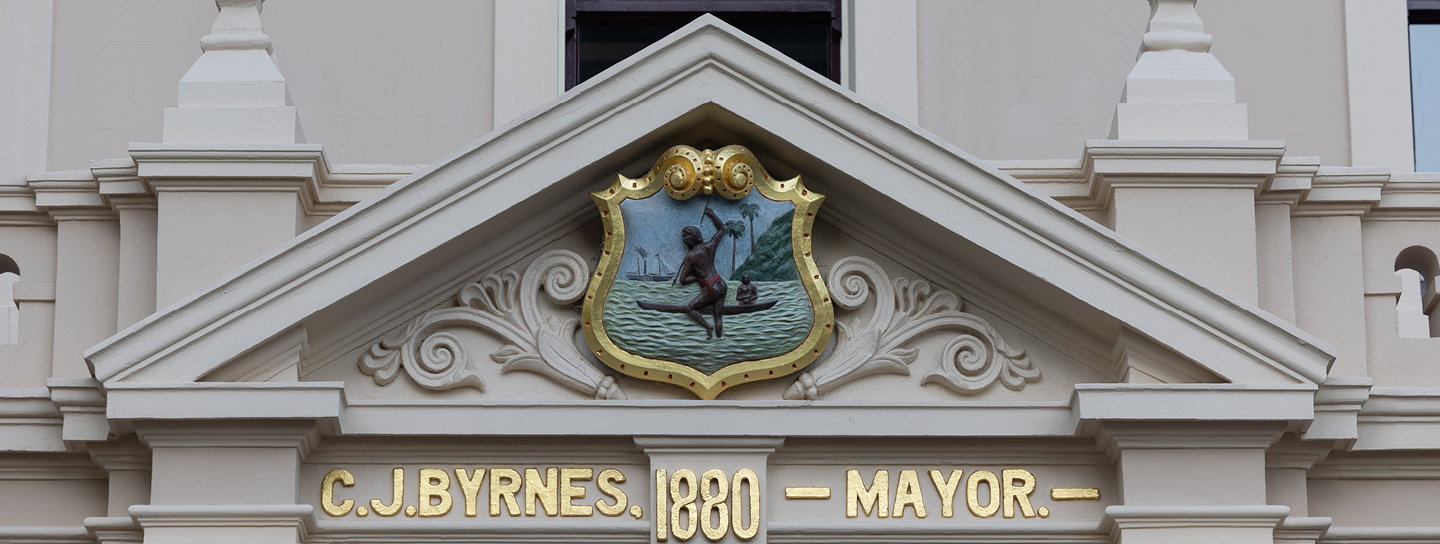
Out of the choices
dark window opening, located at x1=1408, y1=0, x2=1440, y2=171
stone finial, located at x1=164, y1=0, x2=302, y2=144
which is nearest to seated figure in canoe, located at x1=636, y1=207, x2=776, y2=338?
stone finial, located at x1=164, y1=0, x2=302, y2=144

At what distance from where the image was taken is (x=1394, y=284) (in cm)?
976

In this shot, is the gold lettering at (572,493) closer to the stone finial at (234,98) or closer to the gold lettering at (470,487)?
the gold lettering at (470,487)

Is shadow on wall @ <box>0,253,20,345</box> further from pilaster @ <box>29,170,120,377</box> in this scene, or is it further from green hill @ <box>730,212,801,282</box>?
green hill @ <box>730,212,801,282</box>

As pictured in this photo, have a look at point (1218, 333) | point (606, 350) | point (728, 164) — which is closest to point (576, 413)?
point (606, 350)

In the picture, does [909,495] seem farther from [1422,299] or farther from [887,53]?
[887,53]

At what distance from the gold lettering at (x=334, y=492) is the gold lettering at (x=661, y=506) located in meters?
1.22

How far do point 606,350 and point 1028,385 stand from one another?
5.71 ft

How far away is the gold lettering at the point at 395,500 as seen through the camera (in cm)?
926

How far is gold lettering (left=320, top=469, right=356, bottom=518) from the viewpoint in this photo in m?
9.26

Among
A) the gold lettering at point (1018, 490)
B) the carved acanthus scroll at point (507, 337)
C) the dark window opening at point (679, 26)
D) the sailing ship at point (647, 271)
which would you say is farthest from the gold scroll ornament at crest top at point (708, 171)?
the dark window opening at point (679, 26)

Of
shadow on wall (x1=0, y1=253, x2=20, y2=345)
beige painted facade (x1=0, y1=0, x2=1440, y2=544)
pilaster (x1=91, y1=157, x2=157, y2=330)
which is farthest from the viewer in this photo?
shadow on wall (x1=0, y1=253, x2=20, y2=345)

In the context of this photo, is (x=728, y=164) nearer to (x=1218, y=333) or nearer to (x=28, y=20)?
(x=1218, y=333)

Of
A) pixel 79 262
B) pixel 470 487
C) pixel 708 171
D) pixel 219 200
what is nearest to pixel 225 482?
pixel 470 487

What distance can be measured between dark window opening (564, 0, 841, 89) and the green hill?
8.65ft
